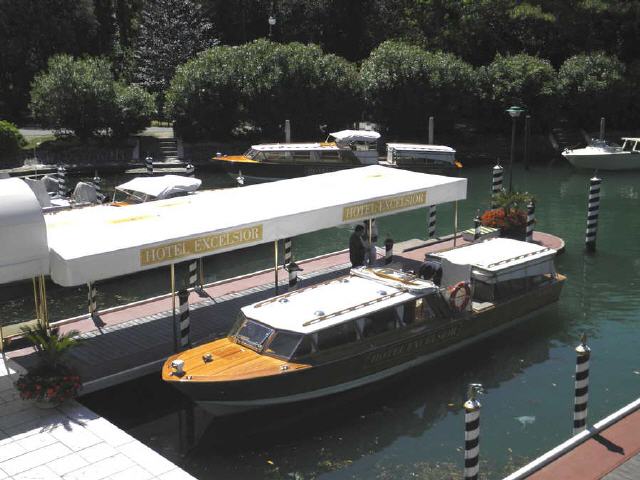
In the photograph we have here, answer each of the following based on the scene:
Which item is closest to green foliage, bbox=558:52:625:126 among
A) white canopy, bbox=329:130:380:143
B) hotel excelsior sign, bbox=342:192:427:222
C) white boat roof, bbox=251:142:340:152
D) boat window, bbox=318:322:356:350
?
white canopy, bbox=329:130:380:143

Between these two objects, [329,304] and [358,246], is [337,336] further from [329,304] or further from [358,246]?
[358,246]

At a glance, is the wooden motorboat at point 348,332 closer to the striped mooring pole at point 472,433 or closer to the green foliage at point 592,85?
the striped mooring pole at point 472,433

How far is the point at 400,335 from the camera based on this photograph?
1670 cm

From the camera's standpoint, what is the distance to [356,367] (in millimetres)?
15914

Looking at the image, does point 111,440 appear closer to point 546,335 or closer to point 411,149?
point 546,335

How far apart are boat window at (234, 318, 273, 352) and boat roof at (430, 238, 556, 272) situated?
18.9 feet

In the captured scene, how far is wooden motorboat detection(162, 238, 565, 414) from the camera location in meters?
14.8

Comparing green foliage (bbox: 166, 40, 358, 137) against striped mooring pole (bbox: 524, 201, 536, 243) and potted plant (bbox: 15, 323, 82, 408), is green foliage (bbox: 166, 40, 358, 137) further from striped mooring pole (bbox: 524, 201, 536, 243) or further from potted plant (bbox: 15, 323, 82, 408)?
potted plant (bbox: 15, 323, 82, 408)

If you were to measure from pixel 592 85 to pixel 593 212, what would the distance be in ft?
94.8

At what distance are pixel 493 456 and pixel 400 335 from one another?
138 inches

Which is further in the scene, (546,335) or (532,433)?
(546,335)

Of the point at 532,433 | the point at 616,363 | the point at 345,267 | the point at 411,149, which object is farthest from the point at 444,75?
the point at 532,433

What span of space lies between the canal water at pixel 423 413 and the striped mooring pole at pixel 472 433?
1.15 metres

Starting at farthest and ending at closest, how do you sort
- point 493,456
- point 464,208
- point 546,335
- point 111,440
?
point 464,208 → point 546,335 → point 493,456 → point 111,440
